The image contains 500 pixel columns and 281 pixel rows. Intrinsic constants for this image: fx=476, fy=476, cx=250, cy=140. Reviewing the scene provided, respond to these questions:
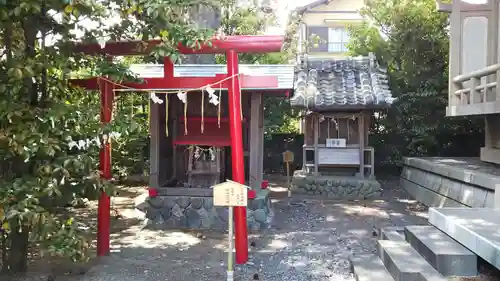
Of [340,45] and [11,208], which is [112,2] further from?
[340,45]

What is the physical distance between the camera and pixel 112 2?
586 cm

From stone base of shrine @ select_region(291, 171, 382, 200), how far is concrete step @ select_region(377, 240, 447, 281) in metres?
6.88

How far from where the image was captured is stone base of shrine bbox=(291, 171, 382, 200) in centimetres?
1355

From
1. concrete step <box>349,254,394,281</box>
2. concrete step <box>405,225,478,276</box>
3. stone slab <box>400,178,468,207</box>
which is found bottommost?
concrete step <box>349,254,394,281</box>

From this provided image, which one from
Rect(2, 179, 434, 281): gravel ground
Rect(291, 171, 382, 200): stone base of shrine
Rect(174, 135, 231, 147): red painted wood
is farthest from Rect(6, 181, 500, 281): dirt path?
Rect(174, 135, 231, 147): red painted wood

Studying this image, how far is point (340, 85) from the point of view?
46.5ft

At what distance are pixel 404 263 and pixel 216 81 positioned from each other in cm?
365

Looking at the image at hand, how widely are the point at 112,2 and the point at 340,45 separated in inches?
983

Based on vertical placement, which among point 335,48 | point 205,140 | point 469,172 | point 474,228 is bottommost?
point 474,228

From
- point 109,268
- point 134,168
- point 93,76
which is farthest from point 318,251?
point 134,168

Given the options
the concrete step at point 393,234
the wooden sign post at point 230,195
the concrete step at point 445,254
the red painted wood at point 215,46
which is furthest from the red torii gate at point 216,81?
the concrete step at point 445,254

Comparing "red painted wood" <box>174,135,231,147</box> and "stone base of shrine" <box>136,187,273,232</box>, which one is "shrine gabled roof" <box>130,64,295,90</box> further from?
"stone base of shrine" <box>136,187,273,232</box>

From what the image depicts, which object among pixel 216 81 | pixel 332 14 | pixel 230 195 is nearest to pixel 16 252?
Answer: pixel 230 195

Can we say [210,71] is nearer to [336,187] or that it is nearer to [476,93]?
[336,187]
